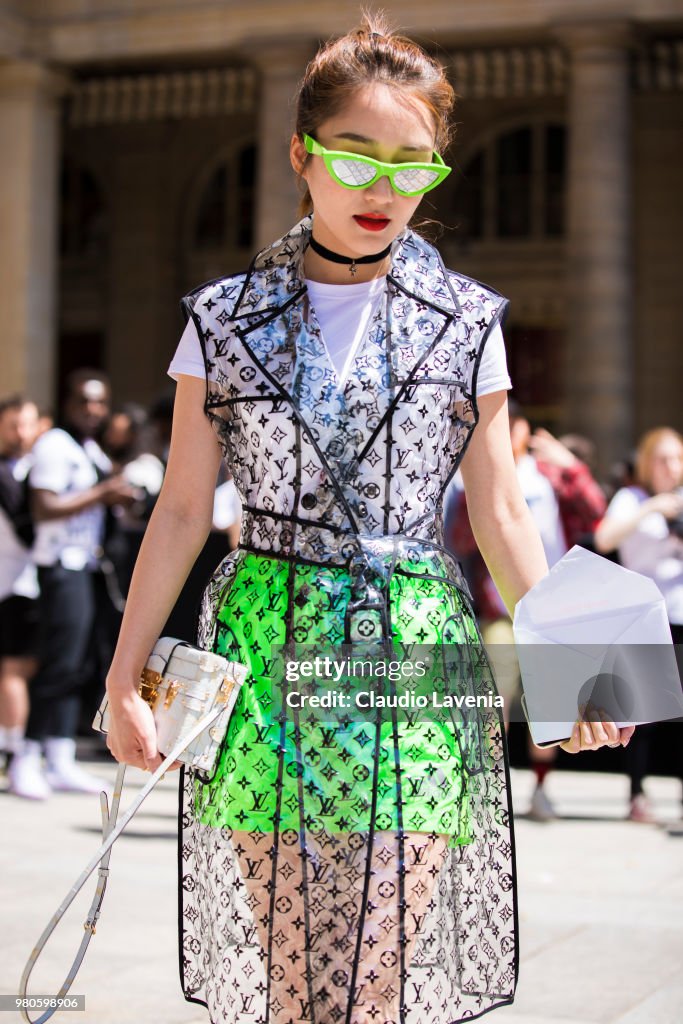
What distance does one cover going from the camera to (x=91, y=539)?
8.90 meters

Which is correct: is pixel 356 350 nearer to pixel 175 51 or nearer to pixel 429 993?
pixel 429 993

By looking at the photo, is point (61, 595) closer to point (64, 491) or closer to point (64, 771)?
point (64, 491)

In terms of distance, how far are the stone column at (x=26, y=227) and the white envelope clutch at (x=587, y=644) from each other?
19468 mm

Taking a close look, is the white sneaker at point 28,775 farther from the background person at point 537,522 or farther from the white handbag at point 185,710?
the white handbag at point 185,710

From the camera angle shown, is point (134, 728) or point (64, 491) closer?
point (134, 728)

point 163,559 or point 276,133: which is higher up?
A: point 276,133

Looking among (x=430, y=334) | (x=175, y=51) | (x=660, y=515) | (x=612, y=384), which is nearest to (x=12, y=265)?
(x=175, y=51)

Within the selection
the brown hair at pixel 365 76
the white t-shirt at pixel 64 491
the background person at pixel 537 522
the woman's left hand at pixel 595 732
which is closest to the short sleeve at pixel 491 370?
the brown hair at pixel 365 76

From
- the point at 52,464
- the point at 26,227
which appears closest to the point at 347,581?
the point at 52,464

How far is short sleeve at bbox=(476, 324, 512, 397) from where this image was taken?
274 cm

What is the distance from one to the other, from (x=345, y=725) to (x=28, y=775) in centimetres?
627

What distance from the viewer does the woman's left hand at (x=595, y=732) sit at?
253cm

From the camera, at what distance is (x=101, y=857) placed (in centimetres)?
249

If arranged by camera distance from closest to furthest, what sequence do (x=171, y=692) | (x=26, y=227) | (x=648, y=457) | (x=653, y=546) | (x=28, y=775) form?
(x=171, y=692) < (x=653, y=546) < (x=28, y=775) < (x=648, y=457) < (x=26, y=227)
